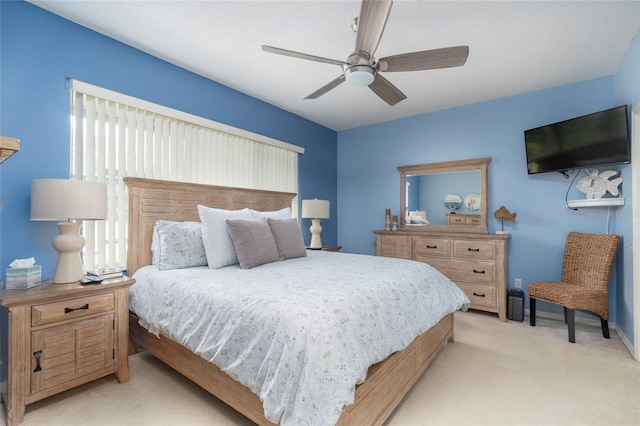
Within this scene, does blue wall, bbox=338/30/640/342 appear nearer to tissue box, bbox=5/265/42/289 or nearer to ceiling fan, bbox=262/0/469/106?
ceiling fan, bbox=262/0/469/106

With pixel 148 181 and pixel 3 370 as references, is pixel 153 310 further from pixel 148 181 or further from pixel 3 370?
pixel 148 181

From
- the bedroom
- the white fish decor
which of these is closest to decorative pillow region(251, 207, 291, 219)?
the bedroom

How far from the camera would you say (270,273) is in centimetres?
214

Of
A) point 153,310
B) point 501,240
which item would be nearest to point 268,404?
point 153,310

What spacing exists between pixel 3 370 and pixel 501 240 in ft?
15.0

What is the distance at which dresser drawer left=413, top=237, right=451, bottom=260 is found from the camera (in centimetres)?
384

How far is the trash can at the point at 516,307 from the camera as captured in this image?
3.38 m

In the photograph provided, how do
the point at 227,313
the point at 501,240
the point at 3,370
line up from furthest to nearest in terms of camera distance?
the point at 501,240 < the point at 3,370 < the point at 227,313

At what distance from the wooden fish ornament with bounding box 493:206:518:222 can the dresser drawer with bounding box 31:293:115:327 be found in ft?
13.7

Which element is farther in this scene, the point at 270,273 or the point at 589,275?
the point at 589,275

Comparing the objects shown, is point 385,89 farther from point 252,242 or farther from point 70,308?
point 70,308

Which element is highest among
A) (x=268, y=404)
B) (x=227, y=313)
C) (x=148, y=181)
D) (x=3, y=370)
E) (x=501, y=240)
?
(x=148, y=181)

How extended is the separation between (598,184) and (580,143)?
19.0 inches

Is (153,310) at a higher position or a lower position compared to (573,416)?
higher
